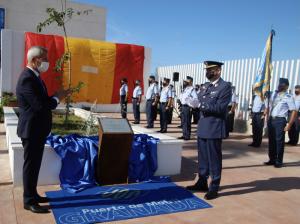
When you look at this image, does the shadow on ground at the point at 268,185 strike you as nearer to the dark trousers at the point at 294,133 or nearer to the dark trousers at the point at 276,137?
the dark trousers at the point at 276,137

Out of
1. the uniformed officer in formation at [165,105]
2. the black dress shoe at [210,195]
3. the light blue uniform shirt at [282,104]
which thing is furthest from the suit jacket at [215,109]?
the uniformed officer in formation at [165,105]

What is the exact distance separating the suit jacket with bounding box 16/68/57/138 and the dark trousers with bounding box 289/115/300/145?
7.90m

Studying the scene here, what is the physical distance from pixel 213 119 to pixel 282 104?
276 cm

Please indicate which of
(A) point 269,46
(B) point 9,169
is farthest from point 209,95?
(B) point 9,169

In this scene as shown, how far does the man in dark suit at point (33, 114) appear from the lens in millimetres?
3469

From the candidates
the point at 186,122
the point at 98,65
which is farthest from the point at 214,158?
the point at 98,65

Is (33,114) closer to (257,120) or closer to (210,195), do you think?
(210,195)

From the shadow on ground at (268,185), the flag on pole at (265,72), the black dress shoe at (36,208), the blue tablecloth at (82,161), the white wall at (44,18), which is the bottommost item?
the shadow on ground at (268,185)

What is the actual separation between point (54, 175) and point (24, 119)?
1.44 m

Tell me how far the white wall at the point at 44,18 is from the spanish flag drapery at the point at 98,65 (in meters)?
5.23

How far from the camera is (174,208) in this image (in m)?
4.07

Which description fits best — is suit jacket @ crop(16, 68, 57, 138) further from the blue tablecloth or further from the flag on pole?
the flag on pole

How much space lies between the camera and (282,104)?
6.46 meters

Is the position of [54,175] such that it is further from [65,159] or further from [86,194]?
[86,194]
